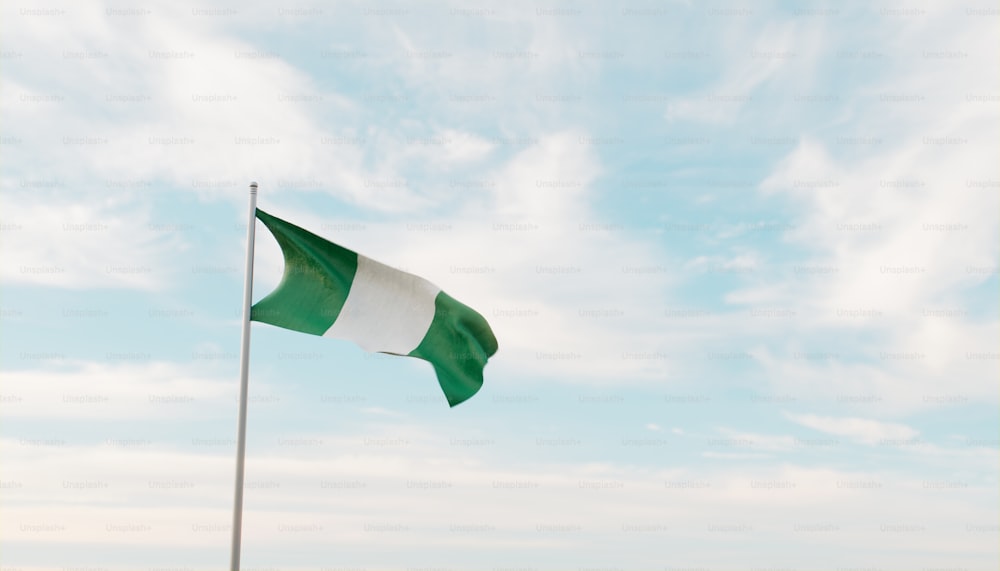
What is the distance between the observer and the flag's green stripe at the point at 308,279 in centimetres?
1505

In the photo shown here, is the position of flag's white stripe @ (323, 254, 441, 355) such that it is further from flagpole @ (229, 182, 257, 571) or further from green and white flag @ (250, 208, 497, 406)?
flagpole @ (229, 182, 257, 571)

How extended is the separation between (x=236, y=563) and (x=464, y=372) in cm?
517

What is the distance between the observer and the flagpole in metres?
13.3

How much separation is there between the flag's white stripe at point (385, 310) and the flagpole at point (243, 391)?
1527mm

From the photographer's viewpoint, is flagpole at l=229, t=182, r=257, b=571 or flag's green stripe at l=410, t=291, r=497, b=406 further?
flag's green stripe at l=410, t=291, r=497, b=406

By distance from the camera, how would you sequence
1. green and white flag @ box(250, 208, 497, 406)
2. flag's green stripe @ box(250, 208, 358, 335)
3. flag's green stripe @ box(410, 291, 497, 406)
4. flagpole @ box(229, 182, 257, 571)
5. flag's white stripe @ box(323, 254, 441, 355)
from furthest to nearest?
flag's green stripe @ box(410, 291, 497, 406)
flag's white stripe @ box(323, 254, 441, 355)
green and white flag @ box(250, 208, 497, 406)
flag's green stripe @ box(250, 208, 358, 335)
flagpole @ box(229, 182, 257, 571)

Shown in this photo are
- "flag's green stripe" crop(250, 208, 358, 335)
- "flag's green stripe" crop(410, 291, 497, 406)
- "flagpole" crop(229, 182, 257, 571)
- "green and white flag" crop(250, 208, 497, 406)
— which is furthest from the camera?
"flag's green stripe" crop(410, 291, 497, 406)

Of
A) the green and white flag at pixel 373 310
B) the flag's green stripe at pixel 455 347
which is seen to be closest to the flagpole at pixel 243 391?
the green and white flag at pixel 373 310

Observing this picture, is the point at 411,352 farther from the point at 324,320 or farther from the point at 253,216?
the point at 253,216

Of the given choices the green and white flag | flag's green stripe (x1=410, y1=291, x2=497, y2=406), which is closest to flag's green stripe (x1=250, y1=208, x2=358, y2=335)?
the green and white flag

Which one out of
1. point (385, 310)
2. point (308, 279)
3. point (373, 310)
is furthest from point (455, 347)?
point (308, 279)

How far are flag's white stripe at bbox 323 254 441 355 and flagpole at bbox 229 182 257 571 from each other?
5.01 feet

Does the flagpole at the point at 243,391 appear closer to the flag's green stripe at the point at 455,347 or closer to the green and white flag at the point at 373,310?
the green and white flag at the point at 373,310

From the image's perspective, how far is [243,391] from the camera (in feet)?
45.3
